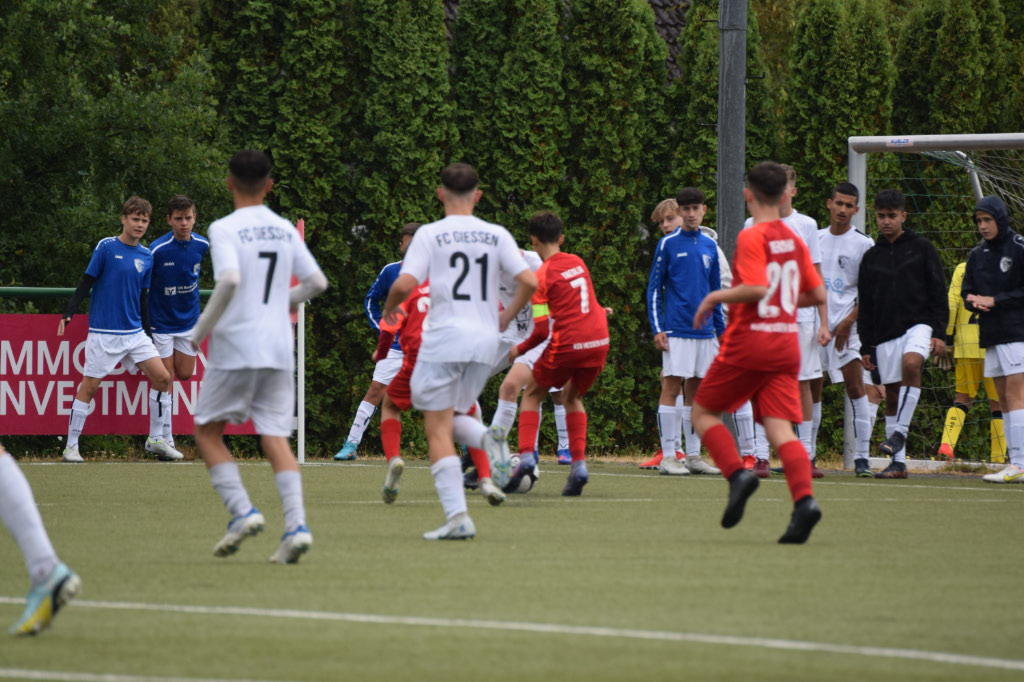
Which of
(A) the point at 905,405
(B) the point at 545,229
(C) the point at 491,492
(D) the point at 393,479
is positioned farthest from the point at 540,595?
(A) the point at 905,405

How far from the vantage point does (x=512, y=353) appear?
1215 centimetres

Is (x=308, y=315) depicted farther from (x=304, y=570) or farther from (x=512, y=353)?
(x=304, y=570)

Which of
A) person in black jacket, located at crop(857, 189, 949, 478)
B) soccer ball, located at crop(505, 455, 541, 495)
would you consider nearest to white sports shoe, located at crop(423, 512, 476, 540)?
soccer ball, located at crop(505, 455, 541, 495)

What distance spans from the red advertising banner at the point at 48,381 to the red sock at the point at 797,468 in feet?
28.1

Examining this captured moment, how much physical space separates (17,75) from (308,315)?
4425mm

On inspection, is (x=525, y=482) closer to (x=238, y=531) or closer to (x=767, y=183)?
A: (x=767, y=183)

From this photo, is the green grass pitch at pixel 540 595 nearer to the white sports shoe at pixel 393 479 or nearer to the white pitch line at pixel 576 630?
the white pitch line at pixel 576 630

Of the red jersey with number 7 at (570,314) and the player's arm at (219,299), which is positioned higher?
the player's arm at (219,299)

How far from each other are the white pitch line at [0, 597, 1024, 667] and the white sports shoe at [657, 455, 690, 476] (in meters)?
8.27

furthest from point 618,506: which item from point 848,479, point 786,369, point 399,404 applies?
point 848,479

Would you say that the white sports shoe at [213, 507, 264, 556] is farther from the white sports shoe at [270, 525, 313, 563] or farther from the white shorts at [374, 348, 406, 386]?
the white shorts at [374, 348, 406, 386]

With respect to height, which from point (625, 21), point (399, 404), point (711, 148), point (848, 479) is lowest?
point (848, 479)

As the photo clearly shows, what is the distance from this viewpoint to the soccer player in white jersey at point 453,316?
8.55 meters

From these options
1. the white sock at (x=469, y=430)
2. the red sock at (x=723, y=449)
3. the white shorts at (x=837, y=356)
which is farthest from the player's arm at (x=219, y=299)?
the white shorts at (x=837, y=356)
